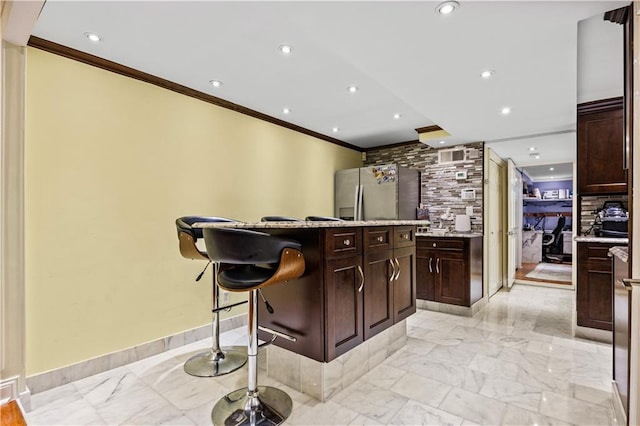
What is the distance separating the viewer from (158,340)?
Answer: 2758 millimetres

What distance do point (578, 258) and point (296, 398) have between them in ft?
9.86

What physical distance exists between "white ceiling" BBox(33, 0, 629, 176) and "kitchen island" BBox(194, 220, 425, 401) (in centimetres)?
119

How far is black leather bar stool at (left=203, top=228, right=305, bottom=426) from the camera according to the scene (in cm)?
163

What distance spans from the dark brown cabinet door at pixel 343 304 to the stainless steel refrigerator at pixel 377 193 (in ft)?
8.13

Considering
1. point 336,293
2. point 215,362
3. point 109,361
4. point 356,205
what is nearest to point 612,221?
point 356,205

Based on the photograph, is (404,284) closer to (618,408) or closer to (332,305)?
(332,305)

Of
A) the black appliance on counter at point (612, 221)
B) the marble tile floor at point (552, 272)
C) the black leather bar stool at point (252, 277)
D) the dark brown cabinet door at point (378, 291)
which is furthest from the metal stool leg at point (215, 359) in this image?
the marble tile floor at point (552, 272)

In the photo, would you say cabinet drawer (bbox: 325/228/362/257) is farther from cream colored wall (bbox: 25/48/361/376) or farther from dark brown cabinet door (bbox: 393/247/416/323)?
cream colored wall (bbox: 25/48/361/376)

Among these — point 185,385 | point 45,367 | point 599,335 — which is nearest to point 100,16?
point 45,367

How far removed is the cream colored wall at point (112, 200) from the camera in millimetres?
2193

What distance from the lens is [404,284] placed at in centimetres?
280

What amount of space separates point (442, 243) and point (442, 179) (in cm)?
125

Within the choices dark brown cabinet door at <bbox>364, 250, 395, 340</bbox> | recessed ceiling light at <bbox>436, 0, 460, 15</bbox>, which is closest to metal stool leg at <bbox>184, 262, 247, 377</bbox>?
dark brown cabinet door at <bbox>364, 250, 395, 340</bbox>

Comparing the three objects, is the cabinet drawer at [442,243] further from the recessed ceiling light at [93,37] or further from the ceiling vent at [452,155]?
the recessed ceiling light at [93,37]
